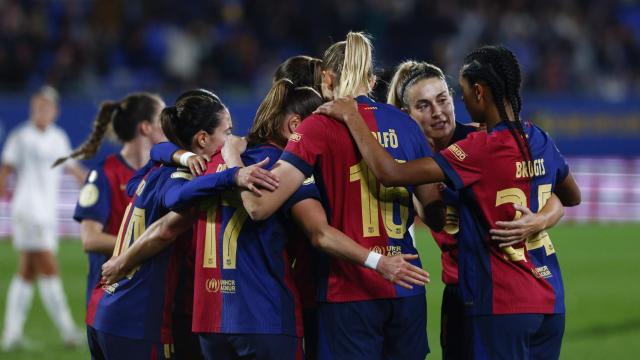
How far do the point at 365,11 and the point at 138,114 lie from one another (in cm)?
Answer: 1517

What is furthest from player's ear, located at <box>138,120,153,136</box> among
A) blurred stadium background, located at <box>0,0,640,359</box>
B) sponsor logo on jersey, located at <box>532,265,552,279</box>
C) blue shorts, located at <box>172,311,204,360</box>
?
blurred stadium background, located at <box>0,0,640,359</box>

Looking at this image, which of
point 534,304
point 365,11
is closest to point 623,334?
point 534,304

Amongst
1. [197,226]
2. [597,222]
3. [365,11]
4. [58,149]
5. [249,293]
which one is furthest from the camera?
[365,11]

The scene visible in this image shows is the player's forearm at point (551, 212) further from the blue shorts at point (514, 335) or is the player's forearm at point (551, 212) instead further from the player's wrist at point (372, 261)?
the player's wrist at point (372, 261)

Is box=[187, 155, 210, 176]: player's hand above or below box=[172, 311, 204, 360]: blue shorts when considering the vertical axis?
above

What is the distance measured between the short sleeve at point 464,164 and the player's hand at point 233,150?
2.96 feet

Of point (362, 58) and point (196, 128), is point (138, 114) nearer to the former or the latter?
point (196, 128)

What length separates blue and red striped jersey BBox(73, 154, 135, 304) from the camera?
6301mm

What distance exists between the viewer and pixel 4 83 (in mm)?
19000

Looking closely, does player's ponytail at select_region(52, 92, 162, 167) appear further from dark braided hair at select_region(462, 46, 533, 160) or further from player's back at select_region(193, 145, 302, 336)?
dark braided hair at select_region(462, 46, 533, 160)

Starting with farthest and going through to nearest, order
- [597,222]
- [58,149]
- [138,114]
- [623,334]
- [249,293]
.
A: [597,222] < [58,149] < [623,334] < [138,114] < [249,293]

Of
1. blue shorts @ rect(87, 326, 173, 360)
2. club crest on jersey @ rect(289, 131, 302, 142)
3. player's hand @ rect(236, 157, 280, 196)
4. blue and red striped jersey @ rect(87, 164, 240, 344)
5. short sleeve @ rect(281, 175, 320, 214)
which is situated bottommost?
blue shorts @ rect(87, 326, 173, 360)

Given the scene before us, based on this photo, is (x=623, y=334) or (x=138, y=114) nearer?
(x=138, y=114)

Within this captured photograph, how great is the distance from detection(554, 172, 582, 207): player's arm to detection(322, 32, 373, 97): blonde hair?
113cm
